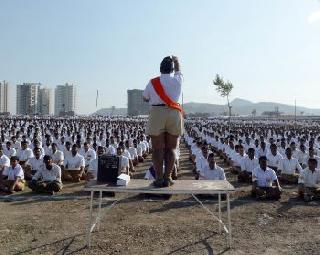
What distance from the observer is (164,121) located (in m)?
5.89

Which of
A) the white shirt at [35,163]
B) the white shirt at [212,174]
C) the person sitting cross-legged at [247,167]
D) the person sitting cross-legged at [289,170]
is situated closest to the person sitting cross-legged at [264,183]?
the white shirt at [212,174]

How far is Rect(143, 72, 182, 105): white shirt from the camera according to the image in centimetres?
580

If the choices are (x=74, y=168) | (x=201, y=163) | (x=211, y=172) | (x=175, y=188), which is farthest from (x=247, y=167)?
(x=175, y=188)

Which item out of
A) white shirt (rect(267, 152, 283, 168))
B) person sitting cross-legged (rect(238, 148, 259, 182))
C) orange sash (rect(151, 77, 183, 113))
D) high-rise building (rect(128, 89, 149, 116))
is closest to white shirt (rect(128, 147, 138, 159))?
person sitting cross-legged (rect(238, 148, 259, 182))

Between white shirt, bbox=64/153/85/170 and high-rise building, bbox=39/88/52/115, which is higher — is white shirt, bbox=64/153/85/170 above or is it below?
below

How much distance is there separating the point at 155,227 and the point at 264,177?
11.1 feet

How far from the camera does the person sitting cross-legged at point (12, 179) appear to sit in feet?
34.1

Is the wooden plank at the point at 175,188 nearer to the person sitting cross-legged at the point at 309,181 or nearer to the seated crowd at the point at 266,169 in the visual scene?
the seated crowd at the point at 266,169

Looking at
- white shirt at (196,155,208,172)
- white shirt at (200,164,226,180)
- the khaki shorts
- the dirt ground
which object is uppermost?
the khaki shorts

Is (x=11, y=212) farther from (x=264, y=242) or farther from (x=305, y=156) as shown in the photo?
(x=305, y=156)

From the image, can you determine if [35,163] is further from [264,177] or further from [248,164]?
[264,177]

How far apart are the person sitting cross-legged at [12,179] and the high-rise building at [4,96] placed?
101m

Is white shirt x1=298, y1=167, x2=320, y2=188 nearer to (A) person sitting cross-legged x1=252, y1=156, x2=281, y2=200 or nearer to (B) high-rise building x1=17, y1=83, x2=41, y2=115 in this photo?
(A) person sitting cross-legged x1=252, y1=156, x2=281, y2=200

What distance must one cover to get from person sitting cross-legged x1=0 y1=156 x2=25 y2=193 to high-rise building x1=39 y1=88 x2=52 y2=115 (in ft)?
311
